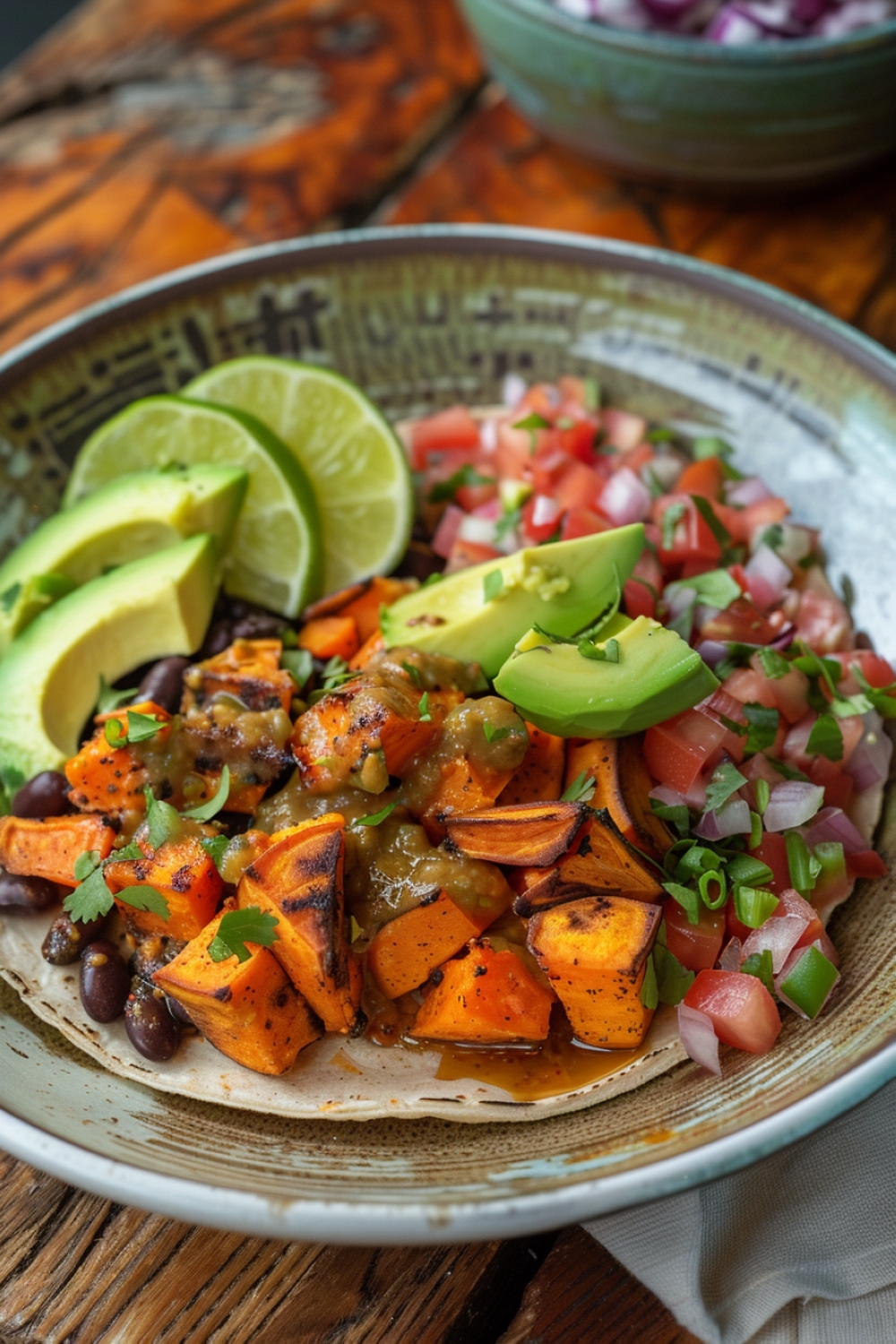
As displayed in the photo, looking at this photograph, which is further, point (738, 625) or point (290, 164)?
point (290, 164)

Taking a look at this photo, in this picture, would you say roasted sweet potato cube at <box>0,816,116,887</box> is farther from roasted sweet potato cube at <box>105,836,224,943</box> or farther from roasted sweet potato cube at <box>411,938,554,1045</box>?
roasted sweet potato cube at <box>411,938,554,1045</box>

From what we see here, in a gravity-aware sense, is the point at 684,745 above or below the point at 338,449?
below

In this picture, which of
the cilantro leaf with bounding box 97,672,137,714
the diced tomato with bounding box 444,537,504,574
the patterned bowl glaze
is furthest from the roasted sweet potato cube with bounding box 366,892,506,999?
the diced tomato with bounding box 444,537,504,574

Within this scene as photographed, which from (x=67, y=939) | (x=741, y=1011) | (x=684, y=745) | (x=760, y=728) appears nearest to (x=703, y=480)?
(x=760, y=728)

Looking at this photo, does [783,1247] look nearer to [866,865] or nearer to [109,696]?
[866,865]

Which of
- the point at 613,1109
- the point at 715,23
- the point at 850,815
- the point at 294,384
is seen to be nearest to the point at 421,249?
the point at 294,384

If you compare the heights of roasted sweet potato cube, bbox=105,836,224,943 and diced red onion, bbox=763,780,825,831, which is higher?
roasted sweet potato cube, bbox=105,836,224,943
